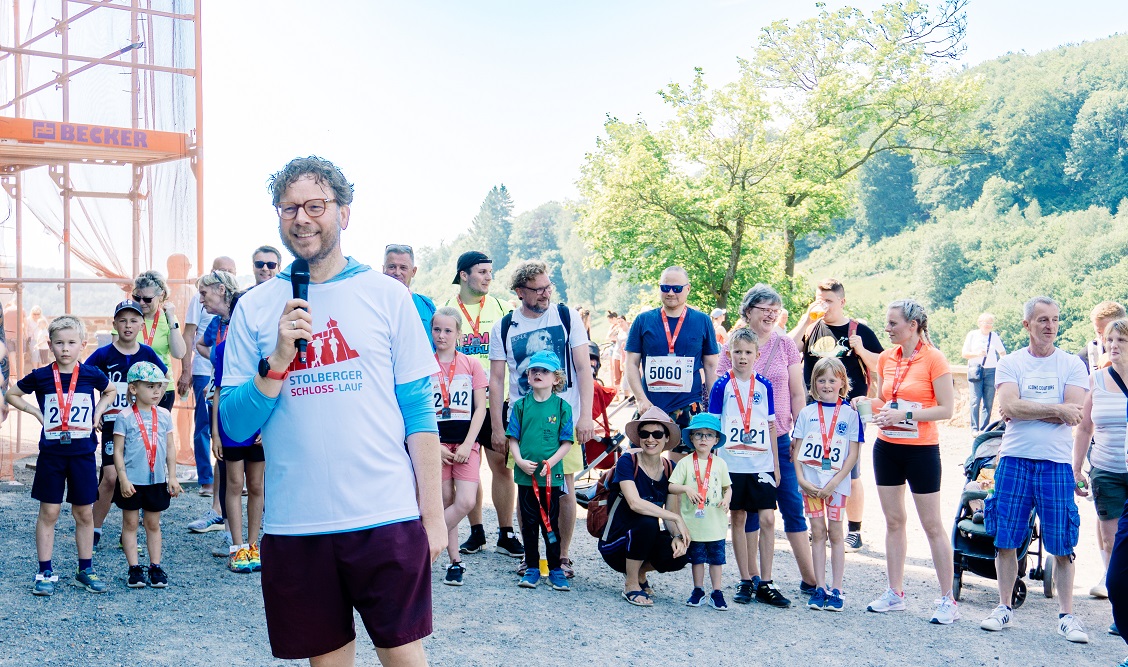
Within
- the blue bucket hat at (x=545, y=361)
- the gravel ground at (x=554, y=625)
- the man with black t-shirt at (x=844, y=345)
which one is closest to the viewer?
the gravel ground at (x=554, y=625)

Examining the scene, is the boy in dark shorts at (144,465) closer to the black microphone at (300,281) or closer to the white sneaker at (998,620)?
the black microphone at (300,281)

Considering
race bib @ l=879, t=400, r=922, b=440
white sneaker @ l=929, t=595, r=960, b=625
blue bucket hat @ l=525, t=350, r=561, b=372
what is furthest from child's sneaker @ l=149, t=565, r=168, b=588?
white sneaker @ l=929, t=595, r=960, b=625

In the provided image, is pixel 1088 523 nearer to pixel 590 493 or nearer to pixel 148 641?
pixel 590 493

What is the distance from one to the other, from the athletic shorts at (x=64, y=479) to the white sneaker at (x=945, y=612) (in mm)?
4979

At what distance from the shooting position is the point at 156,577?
19.0 feet

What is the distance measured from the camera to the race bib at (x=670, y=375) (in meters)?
6.56

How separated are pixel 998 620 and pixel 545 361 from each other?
3030mm

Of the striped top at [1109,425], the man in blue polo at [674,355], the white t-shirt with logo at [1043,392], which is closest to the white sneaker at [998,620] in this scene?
the white t-shirt with logo at [1043,392]

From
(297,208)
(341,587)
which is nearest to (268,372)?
(297,208)

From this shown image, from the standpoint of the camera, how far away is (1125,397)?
5809 mm

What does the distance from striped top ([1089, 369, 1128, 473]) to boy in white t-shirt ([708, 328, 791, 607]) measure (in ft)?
6.56

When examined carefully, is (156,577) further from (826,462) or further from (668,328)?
(826,462)

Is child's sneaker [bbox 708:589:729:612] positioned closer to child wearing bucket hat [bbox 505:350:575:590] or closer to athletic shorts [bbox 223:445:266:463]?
child wearing bucket hat [bbox 505:350:575:590]

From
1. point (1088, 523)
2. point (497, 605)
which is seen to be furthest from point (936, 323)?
point (497, 605)
